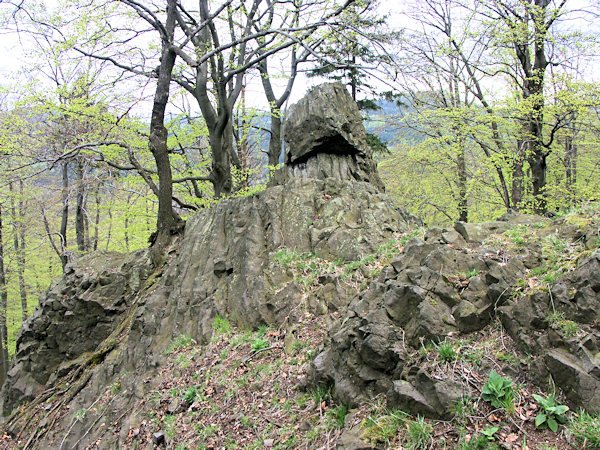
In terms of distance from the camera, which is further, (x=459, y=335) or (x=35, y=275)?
(x=35, y=275)

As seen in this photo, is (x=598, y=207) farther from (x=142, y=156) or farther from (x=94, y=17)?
(x=142, y=156)

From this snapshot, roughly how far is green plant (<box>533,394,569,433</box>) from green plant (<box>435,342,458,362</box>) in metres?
0.74

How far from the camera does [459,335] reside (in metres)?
3.71

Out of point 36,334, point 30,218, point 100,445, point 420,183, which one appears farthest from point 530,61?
point 30,218

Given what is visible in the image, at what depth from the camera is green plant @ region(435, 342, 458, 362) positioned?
3.46 m

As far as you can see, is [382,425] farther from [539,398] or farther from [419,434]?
[539,398]

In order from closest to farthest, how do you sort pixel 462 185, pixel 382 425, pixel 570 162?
pixel 382 425
pixel 570 162
pixel 462 185

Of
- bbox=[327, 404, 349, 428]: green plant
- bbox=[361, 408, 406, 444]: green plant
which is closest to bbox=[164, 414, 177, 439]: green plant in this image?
bbox=[327, 404, 349, 428]: green plant

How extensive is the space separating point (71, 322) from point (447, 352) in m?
9.49

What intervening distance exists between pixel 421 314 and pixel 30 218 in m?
21.8

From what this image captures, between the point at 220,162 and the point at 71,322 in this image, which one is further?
the point at 220,162

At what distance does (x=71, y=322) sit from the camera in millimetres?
9594

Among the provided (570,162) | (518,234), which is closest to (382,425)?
(518,234)

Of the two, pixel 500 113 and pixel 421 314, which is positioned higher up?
pixel 500 113
